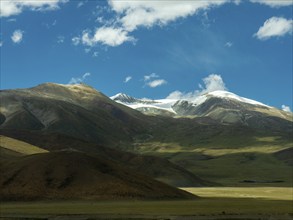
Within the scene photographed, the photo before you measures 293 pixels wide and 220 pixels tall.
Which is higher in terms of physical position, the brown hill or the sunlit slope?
the sunlit slope

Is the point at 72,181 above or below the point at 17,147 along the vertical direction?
below

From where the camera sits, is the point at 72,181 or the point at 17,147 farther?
the point at 17,147

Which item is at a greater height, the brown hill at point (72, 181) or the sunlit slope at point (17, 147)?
the sunlit slope at point (17, 147)

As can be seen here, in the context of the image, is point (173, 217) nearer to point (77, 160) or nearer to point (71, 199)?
point (71, 199)

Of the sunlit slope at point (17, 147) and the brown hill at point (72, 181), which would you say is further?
the sunlit slope at point (17, 147)

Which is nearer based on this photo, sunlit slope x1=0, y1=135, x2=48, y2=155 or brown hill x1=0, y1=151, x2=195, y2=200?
brown hill x1=0, y1=151, x2=195, y2=200

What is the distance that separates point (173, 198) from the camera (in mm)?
115688

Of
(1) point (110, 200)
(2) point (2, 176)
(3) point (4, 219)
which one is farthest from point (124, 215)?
(2) point (2, 176)

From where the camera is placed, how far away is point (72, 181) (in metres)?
116

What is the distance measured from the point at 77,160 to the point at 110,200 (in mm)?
22464

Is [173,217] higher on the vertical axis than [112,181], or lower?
lower

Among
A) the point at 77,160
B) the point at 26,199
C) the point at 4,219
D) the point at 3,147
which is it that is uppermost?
the point at 3,147

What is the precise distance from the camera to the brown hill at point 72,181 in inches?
→ 4355

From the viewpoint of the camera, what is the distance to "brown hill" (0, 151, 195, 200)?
363 feet
